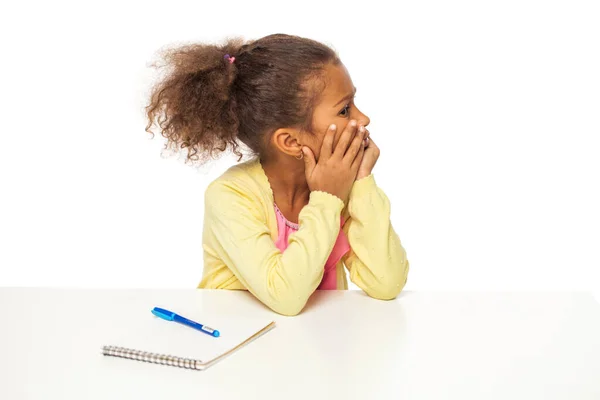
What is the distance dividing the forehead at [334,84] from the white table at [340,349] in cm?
45

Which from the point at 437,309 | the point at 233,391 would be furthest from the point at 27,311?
the point at 437,309

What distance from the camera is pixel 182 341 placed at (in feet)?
5.24

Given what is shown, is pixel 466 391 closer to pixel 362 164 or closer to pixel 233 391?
pixel 233 391

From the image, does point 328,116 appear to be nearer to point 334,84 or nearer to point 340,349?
point 334,84

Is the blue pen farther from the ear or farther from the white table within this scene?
the ear

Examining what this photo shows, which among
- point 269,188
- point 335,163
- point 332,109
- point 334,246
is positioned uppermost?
point 332,109

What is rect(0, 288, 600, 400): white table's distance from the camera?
139cm

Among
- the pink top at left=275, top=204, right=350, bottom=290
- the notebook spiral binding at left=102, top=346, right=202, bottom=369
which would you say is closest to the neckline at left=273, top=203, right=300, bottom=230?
the pink top at left=275, top=204, right=350, bottom=290

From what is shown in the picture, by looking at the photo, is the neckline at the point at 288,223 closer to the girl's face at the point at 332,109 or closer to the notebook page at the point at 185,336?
the girl's face at the point at 332,109

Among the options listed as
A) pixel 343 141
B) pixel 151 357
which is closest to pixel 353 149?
pixel 343 141

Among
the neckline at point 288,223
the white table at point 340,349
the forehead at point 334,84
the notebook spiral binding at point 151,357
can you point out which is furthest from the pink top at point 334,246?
the notebook spiral binding at point 151,357

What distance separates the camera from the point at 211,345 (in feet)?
5.15

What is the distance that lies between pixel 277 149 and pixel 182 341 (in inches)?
22.4

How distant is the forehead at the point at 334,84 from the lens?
1901 mm
